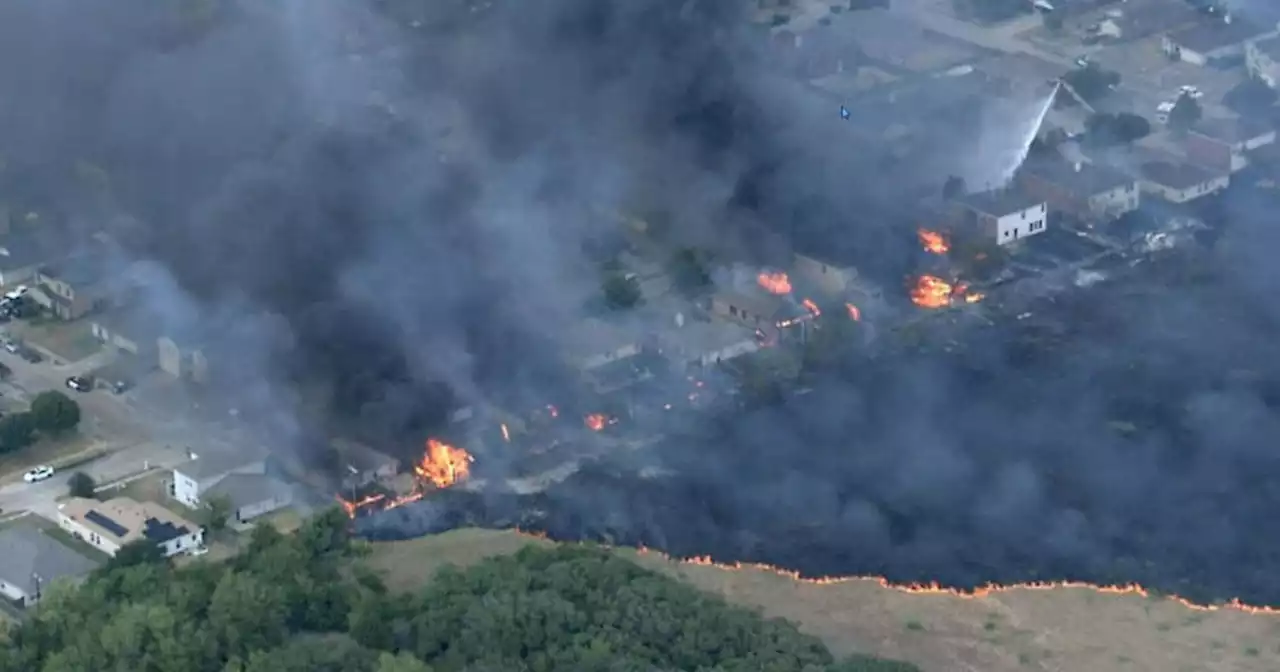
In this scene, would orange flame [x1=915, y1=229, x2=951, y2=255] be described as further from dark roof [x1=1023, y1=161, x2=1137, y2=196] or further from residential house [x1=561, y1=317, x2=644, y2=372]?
residential house [x1=561, y1=317, x2=644, y2=372]

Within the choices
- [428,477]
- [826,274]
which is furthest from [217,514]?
[826,274]

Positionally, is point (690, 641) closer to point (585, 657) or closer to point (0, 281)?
point (585, 657)

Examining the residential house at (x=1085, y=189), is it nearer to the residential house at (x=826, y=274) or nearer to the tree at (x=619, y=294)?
the residential house at (x=826, y=274)

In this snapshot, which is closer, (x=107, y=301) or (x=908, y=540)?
(x=908, y=540)

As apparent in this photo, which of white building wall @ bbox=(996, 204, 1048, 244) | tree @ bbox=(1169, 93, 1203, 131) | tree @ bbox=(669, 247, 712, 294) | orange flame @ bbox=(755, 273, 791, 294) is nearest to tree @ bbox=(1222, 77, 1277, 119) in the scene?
tree @ bbox=(1169, 93, 1203, 131)

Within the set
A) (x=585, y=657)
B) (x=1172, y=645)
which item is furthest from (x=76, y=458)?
(x=1172, y=645)

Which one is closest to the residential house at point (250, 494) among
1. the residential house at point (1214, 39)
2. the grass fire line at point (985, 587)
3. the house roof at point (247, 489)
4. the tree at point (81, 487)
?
the house roof at point (247, 489)

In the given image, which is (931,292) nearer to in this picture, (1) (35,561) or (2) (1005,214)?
(2) (1005,214)
